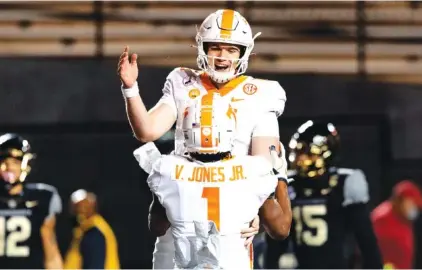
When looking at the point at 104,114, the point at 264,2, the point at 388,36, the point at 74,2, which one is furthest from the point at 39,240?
the point at 388,36

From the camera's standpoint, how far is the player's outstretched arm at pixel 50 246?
17.6ft

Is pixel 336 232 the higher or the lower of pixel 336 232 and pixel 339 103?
the lower

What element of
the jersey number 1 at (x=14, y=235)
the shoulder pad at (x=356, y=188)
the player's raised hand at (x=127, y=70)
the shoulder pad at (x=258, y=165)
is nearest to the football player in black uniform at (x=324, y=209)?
the shoulder pad at (x=356, y=188)

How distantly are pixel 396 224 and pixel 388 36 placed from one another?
990 millimetres

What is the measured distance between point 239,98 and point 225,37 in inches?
6.4

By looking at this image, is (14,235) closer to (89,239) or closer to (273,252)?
(89,239)

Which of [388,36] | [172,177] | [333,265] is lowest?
[333,265]

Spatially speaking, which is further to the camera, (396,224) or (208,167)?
(396,224)

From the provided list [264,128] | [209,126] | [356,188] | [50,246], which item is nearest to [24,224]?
[50,246]

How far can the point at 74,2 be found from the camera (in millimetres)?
5645

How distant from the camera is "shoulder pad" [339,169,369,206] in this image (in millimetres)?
5406

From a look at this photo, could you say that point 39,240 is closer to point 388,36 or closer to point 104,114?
point 104,114

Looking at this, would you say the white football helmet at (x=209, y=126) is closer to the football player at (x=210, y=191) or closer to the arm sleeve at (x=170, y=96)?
the football player at (x=210, y=191)

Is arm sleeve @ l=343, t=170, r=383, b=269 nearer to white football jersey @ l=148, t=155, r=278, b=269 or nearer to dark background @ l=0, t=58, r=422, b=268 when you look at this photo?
dark background @ l=0, t=58, r=422, b=268
